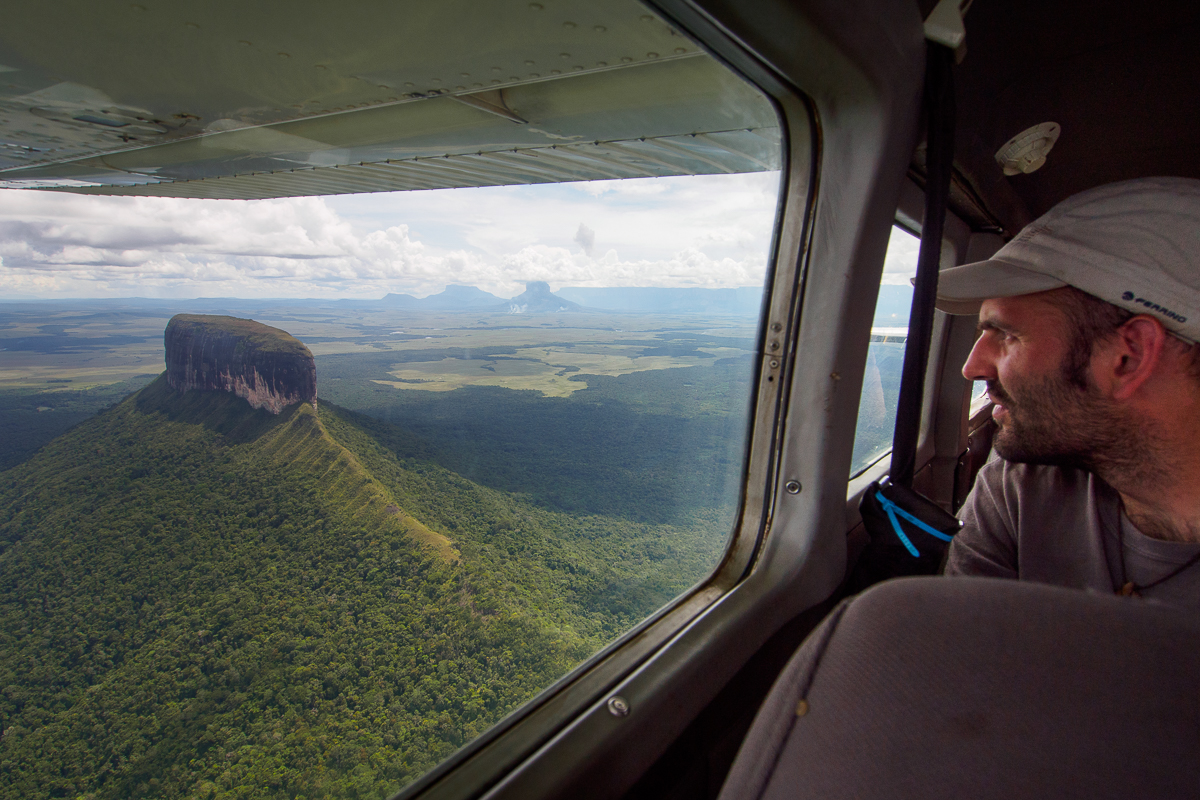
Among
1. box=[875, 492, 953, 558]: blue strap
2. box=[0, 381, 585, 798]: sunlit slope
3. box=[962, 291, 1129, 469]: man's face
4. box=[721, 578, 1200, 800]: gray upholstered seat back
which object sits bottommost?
box=[0, 381, 585, 798]: sunlit slope

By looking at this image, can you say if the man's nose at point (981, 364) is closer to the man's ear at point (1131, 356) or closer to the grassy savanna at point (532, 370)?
the man's ear at point (1131, 356)

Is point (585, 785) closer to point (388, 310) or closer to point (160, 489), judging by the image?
point (388, 310)

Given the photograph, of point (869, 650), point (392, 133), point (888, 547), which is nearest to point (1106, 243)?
point (888, 547)

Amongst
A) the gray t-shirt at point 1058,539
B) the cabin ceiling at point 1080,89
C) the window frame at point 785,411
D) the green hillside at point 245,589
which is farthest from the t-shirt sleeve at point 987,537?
the green hillside at point 245,589

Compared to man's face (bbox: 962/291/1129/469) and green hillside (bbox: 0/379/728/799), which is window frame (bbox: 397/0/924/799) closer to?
man's face (bbox: 962/291/1129/469)

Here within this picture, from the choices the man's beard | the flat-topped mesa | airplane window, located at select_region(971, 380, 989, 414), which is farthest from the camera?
the flat-topped mesa

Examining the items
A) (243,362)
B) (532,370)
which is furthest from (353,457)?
(532,370)

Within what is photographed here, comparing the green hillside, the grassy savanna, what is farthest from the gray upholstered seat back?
the grassy savanna
